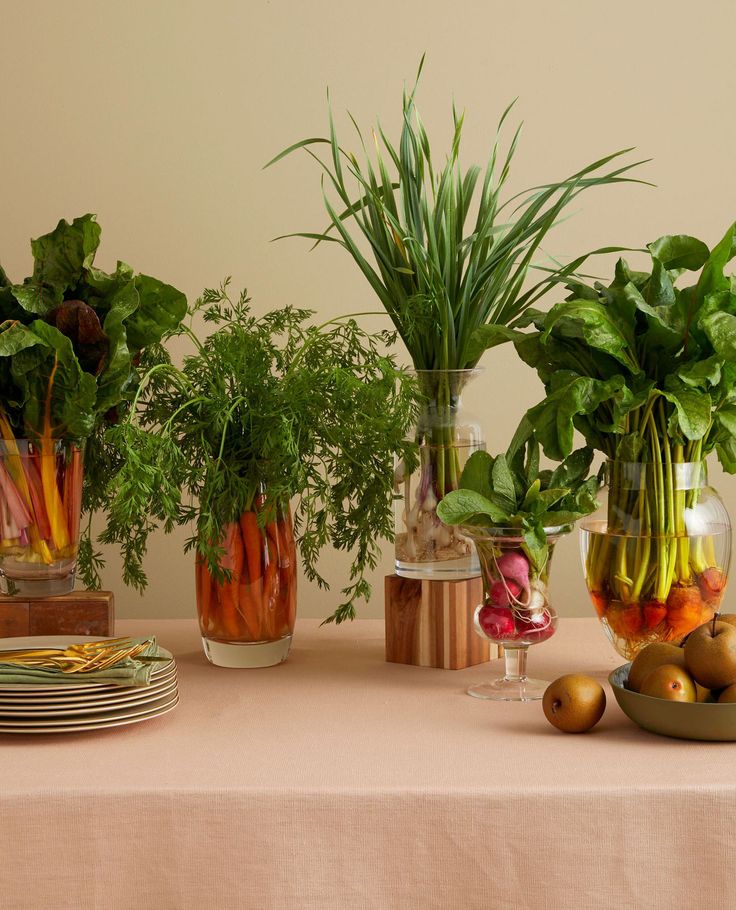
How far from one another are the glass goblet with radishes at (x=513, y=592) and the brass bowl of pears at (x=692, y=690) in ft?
0.47

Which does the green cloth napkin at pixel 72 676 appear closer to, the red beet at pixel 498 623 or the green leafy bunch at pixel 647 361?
the red beet at pixel 498 623

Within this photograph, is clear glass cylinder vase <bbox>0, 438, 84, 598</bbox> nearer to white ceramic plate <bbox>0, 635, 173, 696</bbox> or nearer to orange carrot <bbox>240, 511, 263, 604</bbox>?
white ceramic plate <bbox>0, 635, 173, 696</bbox>

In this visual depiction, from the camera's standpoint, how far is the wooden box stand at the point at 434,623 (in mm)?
1300

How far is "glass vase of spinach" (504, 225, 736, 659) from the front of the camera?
1153mm

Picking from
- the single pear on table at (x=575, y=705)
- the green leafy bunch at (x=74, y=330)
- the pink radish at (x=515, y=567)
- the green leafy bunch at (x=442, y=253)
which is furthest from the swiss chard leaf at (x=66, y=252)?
the single pear on table at (x=575, y=705)

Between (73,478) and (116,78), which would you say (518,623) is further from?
(116,78)

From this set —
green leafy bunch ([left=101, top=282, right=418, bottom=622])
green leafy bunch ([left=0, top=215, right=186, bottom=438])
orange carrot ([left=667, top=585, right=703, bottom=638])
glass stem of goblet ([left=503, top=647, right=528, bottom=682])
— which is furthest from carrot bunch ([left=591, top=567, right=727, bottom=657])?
green leafy bunch ([left=0, top=215, right=186, bottom=438])

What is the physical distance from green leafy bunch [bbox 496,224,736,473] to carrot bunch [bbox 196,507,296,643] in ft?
1.09

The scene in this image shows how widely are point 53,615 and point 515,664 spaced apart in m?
0.53

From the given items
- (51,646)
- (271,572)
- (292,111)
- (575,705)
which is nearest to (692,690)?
(575,705)

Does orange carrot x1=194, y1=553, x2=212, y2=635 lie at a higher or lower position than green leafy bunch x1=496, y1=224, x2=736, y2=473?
lower

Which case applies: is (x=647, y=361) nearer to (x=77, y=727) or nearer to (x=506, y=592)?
(x=506, y=592)

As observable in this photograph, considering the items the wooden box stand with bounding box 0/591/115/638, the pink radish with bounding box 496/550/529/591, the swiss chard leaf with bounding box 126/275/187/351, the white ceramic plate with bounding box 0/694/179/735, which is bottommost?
the white ceramic plate with bounding box 0/694/179/735

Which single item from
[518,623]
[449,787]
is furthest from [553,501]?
[449,787]
